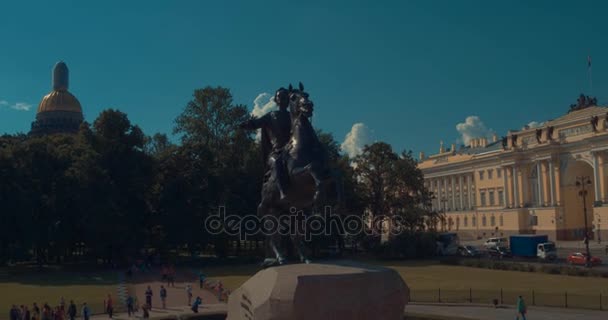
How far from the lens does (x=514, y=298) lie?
99.1 ft

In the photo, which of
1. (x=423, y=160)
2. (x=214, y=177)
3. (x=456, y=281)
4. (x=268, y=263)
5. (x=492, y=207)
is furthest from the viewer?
(x=423, y=160)

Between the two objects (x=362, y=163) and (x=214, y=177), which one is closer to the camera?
(x=214, y=177)

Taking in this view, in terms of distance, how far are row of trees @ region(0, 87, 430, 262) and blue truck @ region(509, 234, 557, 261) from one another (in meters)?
9.98

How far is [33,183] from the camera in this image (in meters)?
53.2

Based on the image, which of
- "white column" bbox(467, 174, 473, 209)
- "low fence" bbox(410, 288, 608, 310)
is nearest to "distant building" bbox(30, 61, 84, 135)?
"white column" bbox(467, 174, 473, 209)

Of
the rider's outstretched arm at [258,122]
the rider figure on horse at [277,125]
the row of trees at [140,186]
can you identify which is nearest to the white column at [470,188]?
the row of trees at [140,186]

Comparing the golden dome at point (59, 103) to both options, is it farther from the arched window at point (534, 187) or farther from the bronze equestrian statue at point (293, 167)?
the bronze equestrian statue at point (293, 167)

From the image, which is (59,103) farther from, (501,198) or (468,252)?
(468,252)

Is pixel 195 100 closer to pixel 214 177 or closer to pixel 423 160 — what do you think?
pixel 214 177

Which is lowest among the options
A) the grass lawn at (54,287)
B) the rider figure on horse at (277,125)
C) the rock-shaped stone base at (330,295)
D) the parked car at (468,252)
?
the grass lawn at (54,287)

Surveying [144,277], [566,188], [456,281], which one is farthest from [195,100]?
[566,188]

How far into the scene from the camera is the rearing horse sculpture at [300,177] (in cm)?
1278

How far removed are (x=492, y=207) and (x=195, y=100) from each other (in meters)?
53.5

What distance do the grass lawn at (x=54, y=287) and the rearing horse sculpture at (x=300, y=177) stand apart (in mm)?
19661
